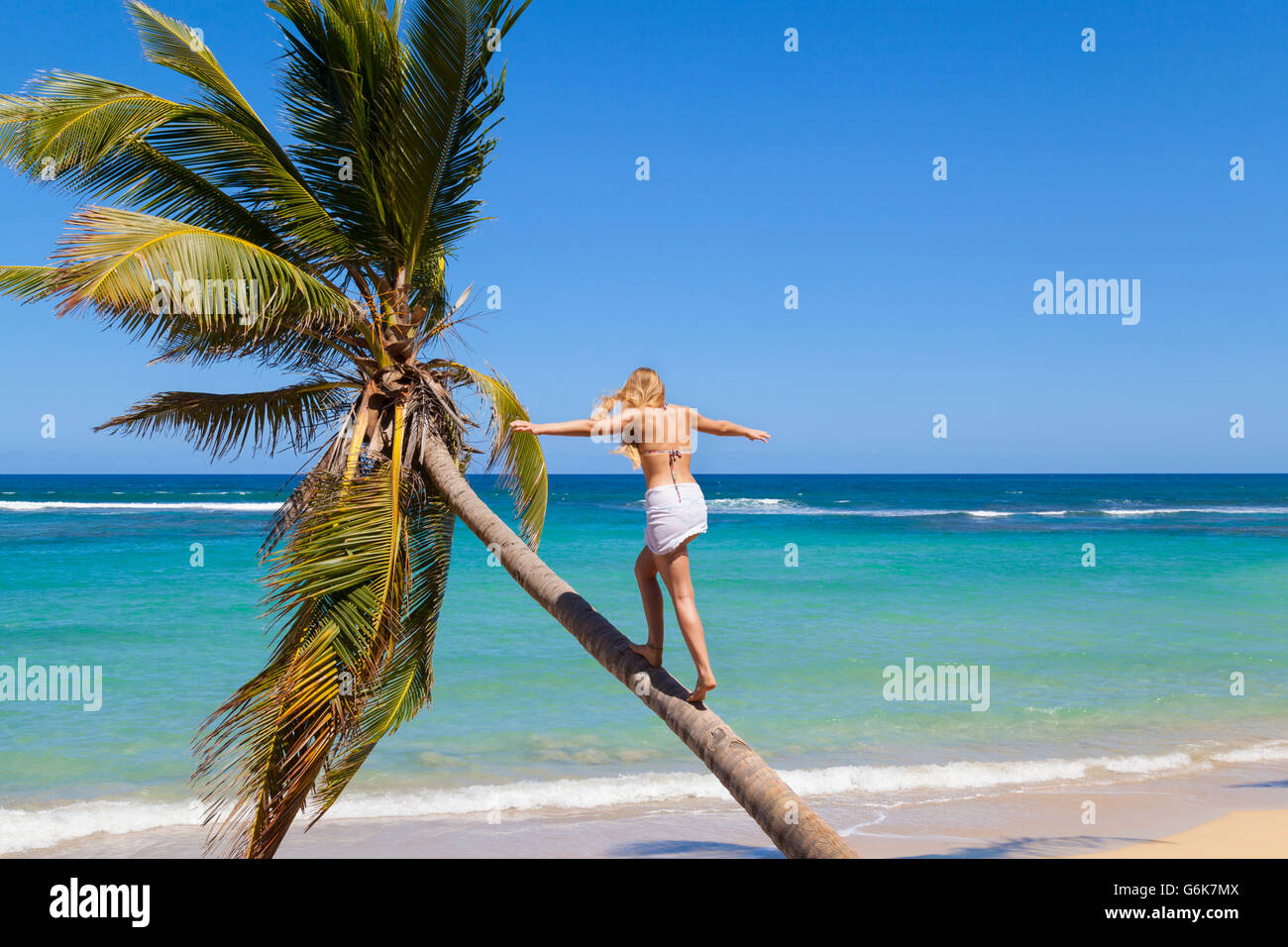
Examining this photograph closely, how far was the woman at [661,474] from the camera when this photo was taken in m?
4.08

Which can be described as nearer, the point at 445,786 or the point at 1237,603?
the point at 445,786

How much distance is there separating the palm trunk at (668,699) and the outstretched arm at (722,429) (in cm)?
115

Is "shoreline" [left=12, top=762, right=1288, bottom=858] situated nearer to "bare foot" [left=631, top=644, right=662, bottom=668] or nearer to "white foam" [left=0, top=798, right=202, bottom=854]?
"white foam" [left=0, top=798, right=202, bottom=854]

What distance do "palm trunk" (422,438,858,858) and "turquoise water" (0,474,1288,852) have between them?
203 inches

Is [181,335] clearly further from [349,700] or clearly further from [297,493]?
[349,700]

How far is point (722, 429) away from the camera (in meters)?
4.38

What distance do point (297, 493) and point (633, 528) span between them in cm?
3722

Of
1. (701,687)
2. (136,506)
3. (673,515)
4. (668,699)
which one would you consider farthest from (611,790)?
(136,506)

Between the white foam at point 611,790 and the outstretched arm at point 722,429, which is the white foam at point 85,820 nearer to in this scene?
the white foam at point 611,790
